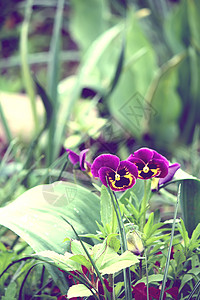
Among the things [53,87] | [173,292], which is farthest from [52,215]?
[53,87]

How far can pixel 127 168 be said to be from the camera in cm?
59

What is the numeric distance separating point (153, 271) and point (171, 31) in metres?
1.81

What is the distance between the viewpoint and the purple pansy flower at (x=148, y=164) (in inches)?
23.7

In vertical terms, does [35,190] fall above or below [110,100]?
above

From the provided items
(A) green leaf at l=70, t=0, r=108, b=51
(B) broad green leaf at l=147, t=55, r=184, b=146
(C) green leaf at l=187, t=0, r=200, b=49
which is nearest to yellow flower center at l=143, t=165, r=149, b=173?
(B) broad green leaf at l=147, t=55, r=184, b=146

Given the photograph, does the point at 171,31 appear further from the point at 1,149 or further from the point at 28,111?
the point at 1,149

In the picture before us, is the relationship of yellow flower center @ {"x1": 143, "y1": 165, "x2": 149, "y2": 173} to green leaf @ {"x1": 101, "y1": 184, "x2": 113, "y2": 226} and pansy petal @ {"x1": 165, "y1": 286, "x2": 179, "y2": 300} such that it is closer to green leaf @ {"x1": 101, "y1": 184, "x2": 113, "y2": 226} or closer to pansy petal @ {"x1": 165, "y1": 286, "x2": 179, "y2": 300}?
green leaf @ {"x1": 101, "y1": 184, "x2": 113, "y2": 226}

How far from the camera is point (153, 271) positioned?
67 centimetres

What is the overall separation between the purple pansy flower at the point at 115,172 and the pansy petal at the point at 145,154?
0.03m

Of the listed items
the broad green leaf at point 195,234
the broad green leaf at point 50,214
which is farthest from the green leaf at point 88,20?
the broad green leaf at point 195,234

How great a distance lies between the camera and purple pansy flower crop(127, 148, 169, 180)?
0.60 meters

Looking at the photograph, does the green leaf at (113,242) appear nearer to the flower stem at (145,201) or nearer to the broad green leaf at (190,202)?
the flower stem at (145,201)

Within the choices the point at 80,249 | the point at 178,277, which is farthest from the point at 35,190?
the point at 178,277

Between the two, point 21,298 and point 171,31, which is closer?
point 21,298
